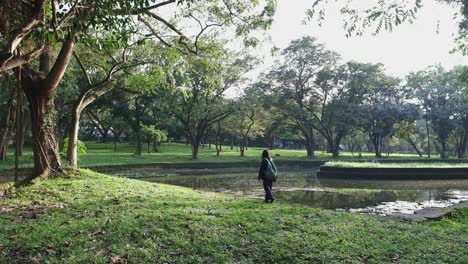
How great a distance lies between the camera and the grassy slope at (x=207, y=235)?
18.7ft

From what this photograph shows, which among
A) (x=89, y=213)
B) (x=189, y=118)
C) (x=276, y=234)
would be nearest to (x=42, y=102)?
(x=89, y=213)

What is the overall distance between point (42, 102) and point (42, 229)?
21.6 feet

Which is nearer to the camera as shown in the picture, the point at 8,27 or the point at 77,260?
the point at 77,260

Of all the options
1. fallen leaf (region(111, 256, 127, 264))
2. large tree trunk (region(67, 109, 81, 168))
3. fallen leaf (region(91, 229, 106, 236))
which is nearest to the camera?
fallen leaf (region(111, 256, 127, 264))

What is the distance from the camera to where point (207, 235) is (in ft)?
21.3

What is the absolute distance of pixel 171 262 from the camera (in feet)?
18.0

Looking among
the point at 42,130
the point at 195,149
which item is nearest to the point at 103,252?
the point at 42,130

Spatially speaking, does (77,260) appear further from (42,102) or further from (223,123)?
(223,123)

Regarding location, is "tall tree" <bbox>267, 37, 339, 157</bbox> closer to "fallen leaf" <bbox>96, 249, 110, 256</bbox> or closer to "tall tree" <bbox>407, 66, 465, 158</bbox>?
"tall tree" <bbox>407, 66, 465, 158</bbox>

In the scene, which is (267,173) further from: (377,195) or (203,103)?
(203,103)

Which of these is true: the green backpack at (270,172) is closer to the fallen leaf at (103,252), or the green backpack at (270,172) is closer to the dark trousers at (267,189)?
the dark trousers at (267,189)

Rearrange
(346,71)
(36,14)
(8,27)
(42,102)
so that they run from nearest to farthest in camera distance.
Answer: (36,14)
(8,27)
(42,102)
(346,71)

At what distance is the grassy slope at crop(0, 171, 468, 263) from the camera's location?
18.7ft

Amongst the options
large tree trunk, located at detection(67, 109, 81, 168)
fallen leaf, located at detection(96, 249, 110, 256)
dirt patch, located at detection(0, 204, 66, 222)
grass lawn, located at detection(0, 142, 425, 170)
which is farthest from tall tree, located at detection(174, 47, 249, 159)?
fallen leaf, located at detection(96, 249, 110, 256)
